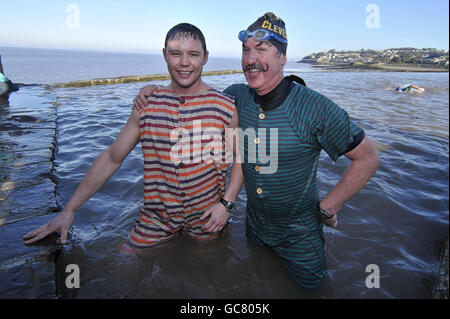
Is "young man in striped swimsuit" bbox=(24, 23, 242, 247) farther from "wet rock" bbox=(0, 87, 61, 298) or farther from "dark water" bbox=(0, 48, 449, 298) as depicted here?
"dark water" bbox=(0, 48, 449, 298)

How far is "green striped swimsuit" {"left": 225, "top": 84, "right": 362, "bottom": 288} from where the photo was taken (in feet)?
7.98

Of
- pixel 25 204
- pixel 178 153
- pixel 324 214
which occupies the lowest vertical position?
pixel 25 204

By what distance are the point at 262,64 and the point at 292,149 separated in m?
0.85

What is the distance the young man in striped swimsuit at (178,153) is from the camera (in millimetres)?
2568

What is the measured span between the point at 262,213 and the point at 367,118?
30.5ft

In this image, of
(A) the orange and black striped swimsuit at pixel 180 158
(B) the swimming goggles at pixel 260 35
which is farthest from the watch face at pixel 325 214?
(B) the swimming goggles at pixel 260 35

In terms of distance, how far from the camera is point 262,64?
8.35ft

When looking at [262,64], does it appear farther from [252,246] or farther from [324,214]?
[252,246]

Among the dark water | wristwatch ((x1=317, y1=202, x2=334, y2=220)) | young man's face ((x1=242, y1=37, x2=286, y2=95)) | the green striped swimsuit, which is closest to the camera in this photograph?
the green striped swimsuit

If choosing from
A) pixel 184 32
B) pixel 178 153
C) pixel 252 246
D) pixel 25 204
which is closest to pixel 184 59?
pixel 184 32

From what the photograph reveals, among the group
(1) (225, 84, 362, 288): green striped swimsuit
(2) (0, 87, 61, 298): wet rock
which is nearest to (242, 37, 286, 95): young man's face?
(1) (225, 84, 362, 288): green striped swimsuit

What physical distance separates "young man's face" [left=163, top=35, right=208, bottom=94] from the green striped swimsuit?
593 mm

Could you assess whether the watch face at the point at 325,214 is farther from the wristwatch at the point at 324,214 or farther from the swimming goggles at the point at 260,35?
the swimming goggles at the point at 260,35
